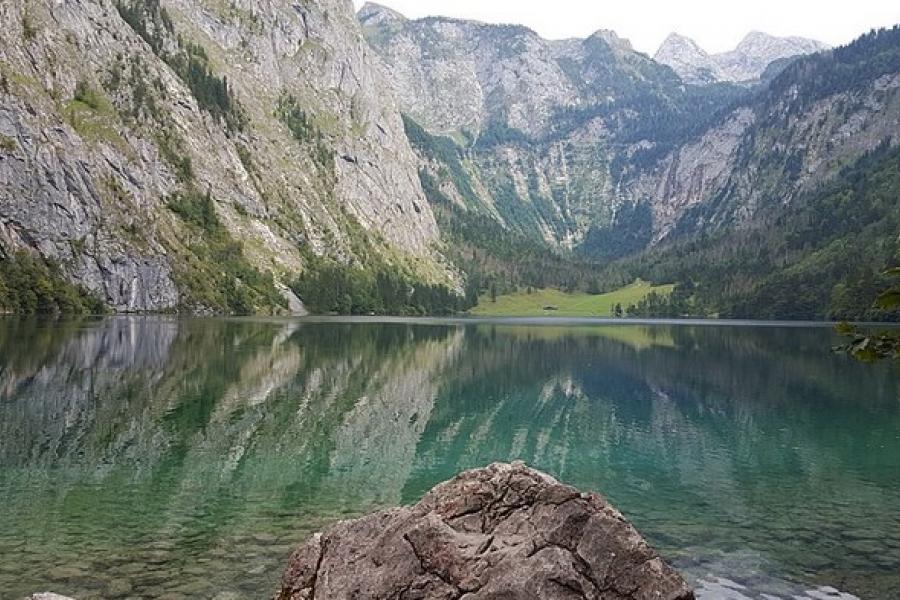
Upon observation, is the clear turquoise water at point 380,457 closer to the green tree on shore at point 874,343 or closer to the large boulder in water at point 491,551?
the large boulder in water at point 491,551

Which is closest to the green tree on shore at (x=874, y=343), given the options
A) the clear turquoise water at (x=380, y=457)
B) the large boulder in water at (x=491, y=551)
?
the large boulder in water at (x=491, y=551)

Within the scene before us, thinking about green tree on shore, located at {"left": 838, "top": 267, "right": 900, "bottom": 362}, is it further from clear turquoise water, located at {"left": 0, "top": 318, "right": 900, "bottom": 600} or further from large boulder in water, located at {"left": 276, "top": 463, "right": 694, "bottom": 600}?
clear turquoise water, located at {"left": 0, "top": 318, "right": 900, "bottom": 600}

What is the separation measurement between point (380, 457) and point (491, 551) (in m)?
28.6

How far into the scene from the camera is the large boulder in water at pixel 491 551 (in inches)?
420

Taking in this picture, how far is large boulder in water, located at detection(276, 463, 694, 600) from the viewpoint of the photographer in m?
10.7

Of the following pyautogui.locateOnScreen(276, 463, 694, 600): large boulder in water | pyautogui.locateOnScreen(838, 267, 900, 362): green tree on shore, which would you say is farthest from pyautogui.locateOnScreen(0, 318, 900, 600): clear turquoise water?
pyautogui.locateOnScreen(838, 267, 900, 362): green tree on shore

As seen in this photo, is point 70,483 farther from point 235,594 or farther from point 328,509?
point 235,594

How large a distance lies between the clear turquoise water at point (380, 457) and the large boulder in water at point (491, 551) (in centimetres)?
862

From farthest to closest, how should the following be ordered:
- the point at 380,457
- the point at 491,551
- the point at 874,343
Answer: the point at 380,457
the point at 491,551
the point at 874,343

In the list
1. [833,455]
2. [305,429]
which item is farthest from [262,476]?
[833,455]

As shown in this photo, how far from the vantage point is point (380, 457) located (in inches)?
1544

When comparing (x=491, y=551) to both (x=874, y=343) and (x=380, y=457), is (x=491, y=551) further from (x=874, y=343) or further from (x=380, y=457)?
(x=380, y=457)

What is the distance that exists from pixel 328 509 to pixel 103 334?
9757 centimetres

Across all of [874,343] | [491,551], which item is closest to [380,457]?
[491,551]
